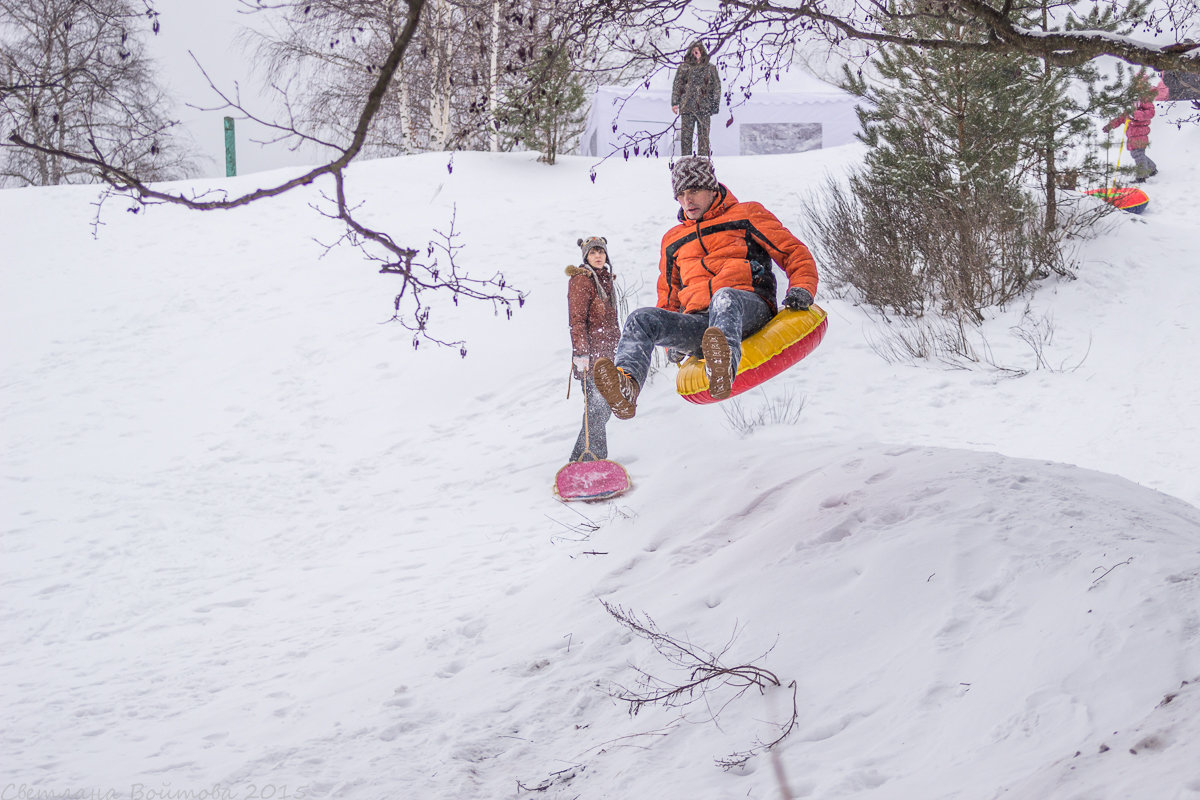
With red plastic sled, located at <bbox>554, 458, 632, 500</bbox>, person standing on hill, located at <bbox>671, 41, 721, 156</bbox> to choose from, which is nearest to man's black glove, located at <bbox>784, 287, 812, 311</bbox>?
person standing on hill, located at <bbox>671, 41, 721, 156</bbox>

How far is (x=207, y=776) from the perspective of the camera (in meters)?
3.28

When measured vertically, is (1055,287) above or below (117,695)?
above

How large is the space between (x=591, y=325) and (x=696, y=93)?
2414 millimetres

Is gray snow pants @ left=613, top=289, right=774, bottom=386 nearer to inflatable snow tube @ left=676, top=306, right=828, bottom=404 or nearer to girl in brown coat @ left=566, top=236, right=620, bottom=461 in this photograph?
inflatable snow tube @ left=676, top=306, right=828, bottom=404

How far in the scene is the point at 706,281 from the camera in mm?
4355

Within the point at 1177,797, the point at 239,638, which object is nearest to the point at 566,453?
the point at 239,638

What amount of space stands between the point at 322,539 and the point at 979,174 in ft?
22.1

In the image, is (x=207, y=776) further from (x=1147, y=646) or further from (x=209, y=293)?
(x=209, y=293)

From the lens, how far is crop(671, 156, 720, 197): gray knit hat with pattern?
444cm

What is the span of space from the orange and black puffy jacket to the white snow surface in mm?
1094

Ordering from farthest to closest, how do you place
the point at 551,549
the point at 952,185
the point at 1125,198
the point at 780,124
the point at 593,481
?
the point at 780,124 → the point at 1125,198 → the point at 952,185 → the point at 593,481 → the point at 551,549

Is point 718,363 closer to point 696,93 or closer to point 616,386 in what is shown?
point 616,386

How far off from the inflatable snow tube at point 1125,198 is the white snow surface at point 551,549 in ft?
1.79

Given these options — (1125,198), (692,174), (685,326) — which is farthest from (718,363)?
(1125,198)
